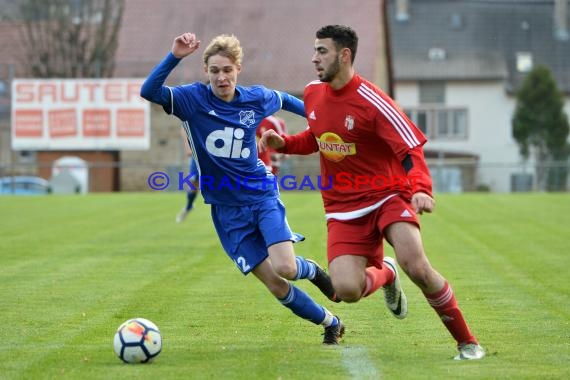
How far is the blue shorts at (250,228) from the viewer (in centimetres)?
783

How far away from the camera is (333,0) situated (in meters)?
42.9

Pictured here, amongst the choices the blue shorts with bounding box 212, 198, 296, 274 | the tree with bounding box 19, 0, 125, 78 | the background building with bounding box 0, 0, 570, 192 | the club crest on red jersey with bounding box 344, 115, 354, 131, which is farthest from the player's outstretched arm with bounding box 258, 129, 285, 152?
the tree with bounding box 19, 0, 125, 78

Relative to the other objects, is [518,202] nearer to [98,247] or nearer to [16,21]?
[98,247]

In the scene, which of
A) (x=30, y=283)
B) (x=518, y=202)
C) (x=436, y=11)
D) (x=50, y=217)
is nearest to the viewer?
(x=30, y=283)

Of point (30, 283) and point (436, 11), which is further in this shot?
point (436, 11)

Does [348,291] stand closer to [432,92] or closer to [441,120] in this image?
[441,120]

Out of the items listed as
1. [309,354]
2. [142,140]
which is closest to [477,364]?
[309,354]

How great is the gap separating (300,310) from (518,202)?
18.4 m

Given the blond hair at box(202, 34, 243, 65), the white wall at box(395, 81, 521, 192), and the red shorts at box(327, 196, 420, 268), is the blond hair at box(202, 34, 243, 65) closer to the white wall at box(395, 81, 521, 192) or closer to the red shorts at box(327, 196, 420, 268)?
the red shorts at box(327, 196, 420, 268)

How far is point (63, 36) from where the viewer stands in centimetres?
4731

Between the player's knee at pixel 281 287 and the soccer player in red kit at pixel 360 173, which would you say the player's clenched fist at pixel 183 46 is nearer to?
the soccer player in red kit at pixel 360 173

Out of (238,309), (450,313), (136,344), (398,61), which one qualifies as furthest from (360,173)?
(398,61)

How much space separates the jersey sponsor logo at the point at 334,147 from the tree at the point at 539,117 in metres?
43.2

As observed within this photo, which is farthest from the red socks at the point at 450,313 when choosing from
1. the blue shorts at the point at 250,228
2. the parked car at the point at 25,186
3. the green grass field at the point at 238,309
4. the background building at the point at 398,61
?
the parked car at the point at 25,186
